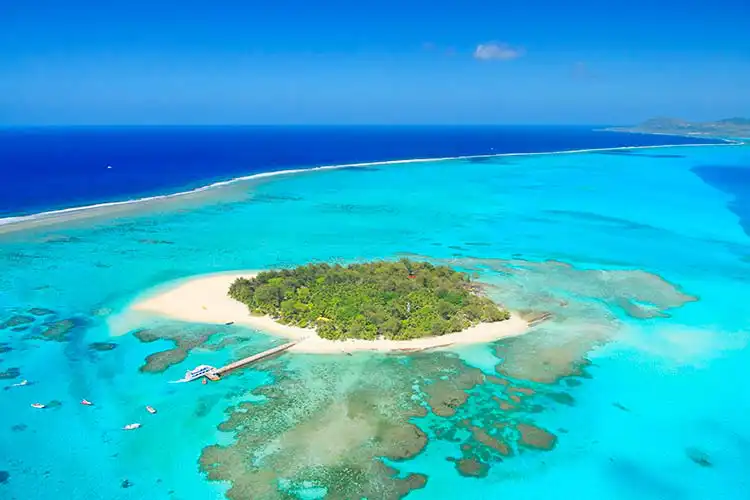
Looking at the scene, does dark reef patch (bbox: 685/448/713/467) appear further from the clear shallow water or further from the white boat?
the white boat

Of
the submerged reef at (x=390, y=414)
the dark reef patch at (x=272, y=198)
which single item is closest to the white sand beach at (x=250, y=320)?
the submerged reef at (x=390, y=414)

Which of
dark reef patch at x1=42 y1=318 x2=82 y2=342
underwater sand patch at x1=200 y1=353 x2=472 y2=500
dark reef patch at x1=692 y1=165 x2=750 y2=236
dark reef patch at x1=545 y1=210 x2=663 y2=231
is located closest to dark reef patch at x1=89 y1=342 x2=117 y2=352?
dark reef patch at x1=42 y1=318 x2=82 y2=342

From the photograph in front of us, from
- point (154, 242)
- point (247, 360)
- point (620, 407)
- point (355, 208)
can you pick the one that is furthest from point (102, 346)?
point (355, 208)

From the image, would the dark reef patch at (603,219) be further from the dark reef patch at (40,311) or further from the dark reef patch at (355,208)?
the dark reef patch at (40,311)

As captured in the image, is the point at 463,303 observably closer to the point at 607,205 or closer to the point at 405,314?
the point at 405,314

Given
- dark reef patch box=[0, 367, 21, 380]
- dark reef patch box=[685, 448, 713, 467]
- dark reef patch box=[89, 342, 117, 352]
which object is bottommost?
dark reef patch box=[685, 448, 713, 467]

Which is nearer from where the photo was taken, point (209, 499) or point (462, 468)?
point (209, 499)

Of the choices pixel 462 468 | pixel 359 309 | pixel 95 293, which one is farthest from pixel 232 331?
pixel 462 468
